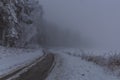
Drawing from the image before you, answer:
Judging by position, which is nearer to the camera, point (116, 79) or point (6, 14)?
point (116, 79)

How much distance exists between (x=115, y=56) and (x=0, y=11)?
1805 cm

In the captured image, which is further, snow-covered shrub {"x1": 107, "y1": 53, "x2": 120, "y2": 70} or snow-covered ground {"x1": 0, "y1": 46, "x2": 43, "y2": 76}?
snow-covered shrub {"x1": 107, "y1": 53, "x2": 120, "y2": 70}

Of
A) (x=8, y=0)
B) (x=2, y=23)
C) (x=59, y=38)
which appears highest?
(x=8, y=0)

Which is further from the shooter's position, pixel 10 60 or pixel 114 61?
pixel 10 60

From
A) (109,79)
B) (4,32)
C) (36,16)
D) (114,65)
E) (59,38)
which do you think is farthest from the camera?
(59,38)

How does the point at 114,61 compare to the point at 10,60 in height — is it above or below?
above

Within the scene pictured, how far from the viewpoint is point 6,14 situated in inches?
1347

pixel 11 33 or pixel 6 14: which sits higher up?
pixel 6 14

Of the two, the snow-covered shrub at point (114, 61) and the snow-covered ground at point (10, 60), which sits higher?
the snow-covered shrub at point (114, 61)

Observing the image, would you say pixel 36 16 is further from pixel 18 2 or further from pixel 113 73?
pixel 113 73

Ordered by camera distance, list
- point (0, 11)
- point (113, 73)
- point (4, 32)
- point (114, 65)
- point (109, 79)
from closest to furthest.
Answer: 1. point (109, 79)
2. point (113, 73)
3. point (114, 65)
4. point (0, 11)
5. point (4, 32)

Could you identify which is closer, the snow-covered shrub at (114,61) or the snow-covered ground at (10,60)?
the snow-covered ground at (10,60)

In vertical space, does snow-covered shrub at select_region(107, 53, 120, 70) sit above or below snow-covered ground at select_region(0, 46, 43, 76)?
above

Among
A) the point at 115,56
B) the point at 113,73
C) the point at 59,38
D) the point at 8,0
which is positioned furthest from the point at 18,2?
the point at 59,38
